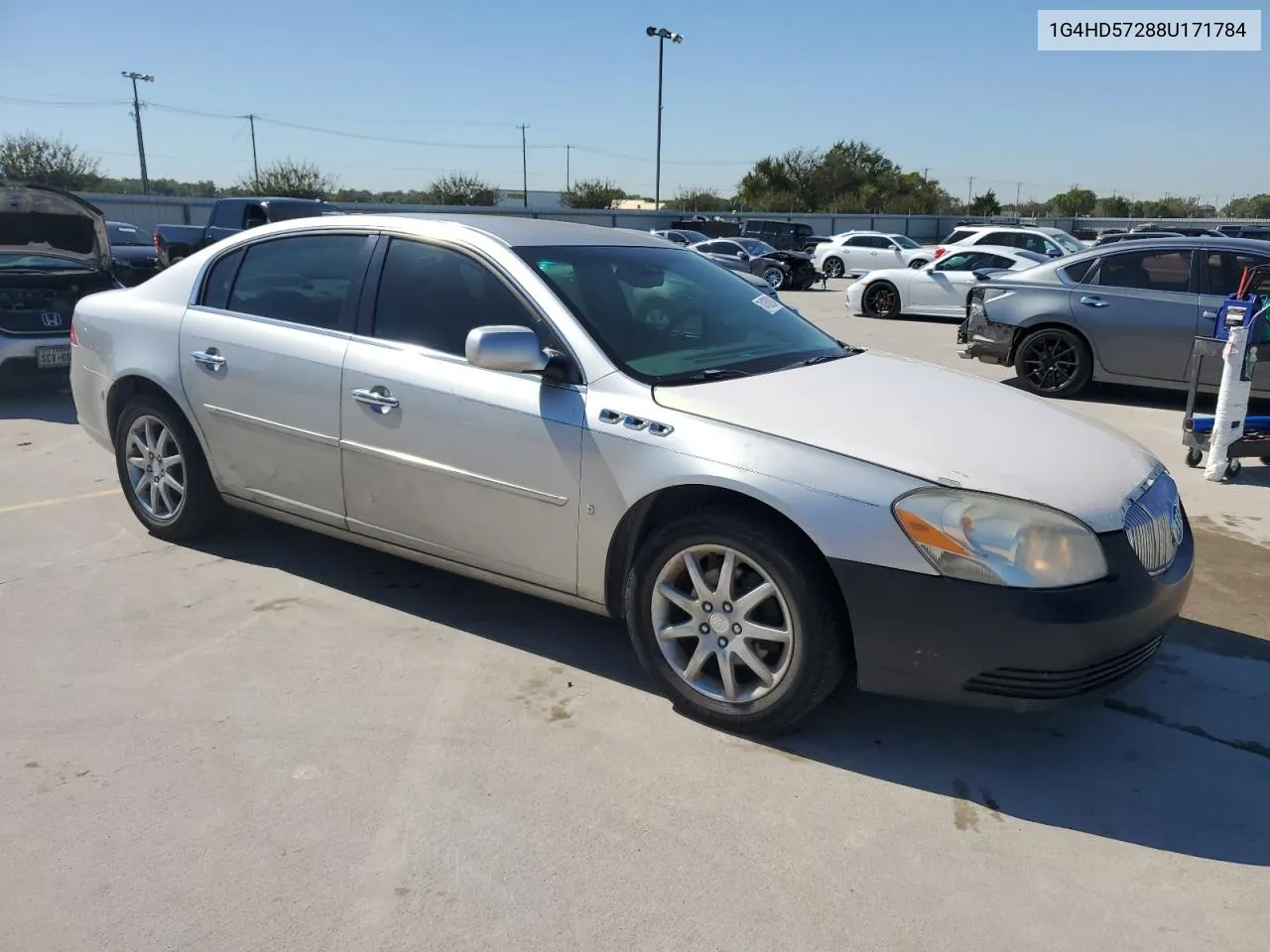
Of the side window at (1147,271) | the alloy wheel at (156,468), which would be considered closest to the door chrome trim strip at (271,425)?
the alloy wheel at (156,468)

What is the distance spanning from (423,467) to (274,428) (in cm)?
90

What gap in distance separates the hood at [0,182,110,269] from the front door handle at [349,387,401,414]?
20.1ft

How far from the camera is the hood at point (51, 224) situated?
847cm

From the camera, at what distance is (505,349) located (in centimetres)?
342

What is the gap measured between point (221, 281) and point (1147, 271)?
7920mm

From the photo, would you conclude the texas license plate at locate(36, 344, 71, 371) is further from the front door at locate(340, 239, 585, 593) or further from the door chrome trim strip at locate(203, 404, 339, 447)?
the front door at locate(340, 239, 585, 593)

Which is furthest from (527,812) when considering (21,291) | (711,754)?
(21,291)

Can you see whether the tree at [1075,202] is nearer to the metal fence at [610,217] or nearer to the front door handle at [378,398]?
the metal fence at [610,217]

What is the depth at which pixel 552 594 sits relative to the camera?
3.71m

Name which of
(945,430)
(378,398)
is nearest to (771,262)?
(378,398)

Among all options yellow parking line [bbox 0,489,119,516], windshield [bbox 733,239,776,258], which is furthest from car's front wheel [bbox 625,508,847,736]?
windshield [bbox 733,239,776,258]

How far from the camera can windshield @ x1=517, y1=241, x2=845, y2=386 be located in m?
3.69

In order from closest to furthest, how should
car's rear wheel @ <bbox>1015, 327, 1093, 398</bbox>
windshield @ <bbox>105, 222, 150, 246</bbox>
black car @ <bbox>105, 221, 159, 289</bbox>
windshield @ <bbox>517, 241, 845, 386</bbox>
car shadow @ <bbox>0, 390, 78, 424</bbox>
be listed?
windshield @ <bbox>517, 241, 845, 386</bbox>
car shadow @ <bbox>0, 390, 78, 424</bbox>
car's rear wheel @ <bbox>1015, 327, 1093, 398</bbox>
black car @ <bbox>105, 221, 159, 289</bbox>
windshield @ <bbox>105, 222, 150, 246</bbox>

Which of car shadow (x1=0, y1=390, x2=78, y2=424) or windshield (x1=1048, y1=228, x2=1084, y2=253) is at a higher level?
windshield (x1=1048, y1=228, x2=1084, y2=253)
